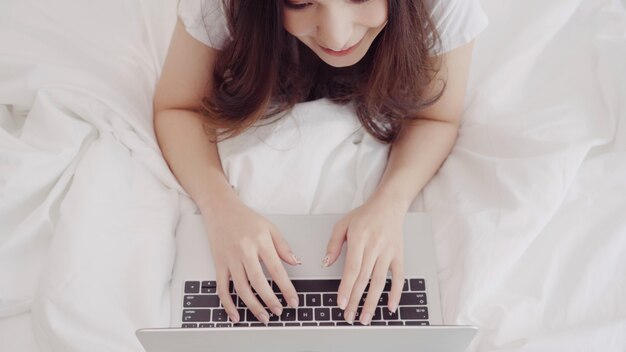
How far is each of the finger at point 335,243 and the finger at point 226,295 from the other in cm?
12

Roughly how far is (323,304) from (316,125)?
28 centimetres

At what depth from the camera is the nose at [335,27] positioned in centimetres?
73

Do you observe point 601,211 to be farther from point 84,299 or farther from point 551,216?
point 84,299

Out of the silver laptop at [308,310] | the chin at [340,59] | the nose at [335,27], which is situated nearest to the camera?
the silver laptop at [308,310]

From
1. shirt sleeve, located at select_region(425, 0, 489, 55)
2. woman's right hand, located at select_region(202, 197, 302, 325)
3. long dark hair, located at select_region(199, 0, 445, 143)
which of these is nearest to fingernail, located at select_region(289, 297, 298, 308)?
woman's right hand, located at select_region(202, 197, 302, 325)

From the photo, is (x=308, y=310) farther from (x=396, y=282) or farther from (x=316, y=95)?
(x=316, y=95)

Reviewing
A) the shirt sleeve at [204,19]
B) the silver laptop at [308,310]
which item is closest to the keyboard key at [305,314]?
the silver laptop at [308,310]

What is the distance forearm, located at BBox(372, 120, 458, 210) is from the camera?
90cm

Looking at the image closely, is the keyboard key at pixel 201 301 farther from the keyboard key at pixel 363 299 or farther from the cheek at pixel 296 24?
the cheek at pixel 296 24

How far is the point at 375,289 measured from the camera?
2.56ft

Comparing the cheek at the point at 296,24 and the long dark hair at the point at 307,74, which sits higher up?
the cheek at the point at 296,24

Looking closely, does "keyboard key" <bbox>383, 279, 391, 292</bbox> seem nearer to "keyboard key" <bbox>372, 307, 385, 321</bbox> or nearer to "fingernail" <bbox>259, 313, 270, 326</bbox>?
"keyboard key" <bbox>372, 307, 385, 321</bbox>

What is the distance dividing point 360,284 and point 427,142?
0.27m

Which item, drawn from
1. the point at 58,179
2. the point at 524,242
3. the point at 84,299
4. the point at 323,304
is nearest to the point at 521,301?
the point at 524,242
